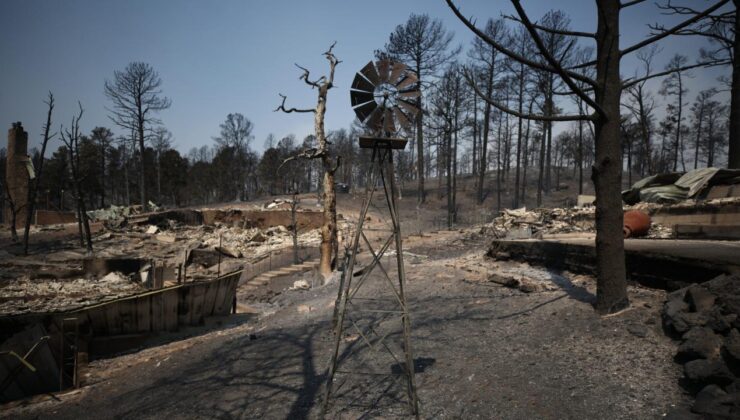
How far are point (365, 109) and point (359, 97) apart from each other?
0.20 meters

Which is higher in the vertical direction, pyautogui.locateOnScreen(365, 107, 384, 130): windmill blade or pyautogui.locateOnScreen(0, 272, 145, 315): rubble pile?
pyautogui.locateOnScreen(365, 107, 384, 130): windmill blade

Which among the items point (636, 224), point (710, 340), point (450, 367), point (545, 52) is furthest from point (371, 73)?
point (636, 224)

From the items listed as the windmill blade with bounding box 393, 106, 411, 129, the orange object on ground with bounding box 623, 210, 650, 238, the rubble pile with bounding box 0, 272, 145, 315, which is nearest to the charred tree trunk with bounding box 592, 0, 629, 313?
the windmill blade with bounding box 393, 106, 411, 129

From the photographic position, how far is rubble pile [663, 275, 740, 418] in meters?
2.84

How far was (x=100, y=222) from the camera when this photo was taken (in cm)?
2342

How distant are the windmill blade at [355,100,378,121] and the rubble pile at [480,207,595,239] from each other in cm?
816

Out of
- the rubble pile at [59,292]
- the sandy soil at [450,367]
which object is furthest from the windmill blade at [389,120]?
the rubble pile at [59,292]

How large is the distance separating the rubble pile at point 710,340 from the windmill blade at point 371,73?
457cm

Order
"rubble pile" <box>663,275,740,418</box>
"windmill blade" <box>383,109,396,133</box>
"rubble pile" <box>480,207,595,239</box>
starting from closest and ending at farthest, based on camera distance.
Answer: "rubble pile" <box>663,275,740,418</box>
"windmill blade" <box>383,109,396,133</box>
"rubble pile" <box>480,207,595,239</box>

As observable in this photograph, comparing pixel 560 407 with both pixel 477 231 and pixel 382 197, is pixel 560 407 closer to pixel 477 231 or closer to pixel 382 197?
pixel 477 231

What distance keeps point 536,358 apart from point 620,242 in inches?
73.8

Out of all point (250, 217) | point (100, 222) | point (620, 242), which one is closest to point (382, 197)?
point (250, 217)

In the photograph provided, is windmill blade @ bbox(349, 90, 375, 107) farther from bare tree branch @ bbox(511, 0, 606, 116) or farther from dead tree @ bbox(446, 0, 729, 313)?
bare tree branch @ bbox(511, 0, 606, 116)

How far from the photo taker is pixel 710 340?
346 cm
